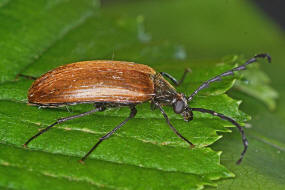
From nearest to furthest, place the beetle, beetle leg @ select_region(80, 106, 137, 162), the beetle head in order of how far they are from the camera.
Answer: beetle leg @ select_region(80, 106, 137, 162) → the beetle → the beetle head

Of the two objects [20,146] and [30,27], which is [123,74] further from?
[30,27]

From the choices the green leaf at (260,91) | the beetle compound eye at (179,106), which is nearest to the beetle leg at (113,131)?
the beetle compound eye at (179,106)

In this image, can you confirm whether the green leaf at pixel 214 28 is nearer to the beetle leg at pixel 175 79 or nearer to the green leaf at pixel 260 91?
the green leaf at pixel 260 91

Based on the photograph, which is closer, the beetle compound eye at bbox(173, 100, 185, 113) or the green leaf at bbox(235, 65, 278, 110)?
the beetle compound eye at bbox(173, 100, 185, 113)

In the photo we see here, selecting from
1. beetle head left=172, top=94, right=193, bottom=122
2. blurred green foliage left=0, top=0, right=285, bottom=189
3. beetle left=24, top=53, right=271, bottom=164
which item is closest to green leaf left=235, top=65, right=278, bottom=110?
blurred green foliage left=0, top=0, right=285, bottom=189

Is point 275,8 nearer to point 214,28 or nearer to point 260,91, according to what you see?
point 214,28

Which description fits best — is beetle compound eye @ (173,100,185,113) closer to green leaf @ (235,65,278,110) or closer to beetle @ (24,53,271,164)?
beetle @ (24,53,271,164)

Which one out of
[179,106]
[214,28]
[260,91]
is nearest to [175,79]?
[179,106]

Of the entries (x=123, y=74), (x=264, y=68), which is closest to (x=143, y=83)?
(x=123, y=74)
